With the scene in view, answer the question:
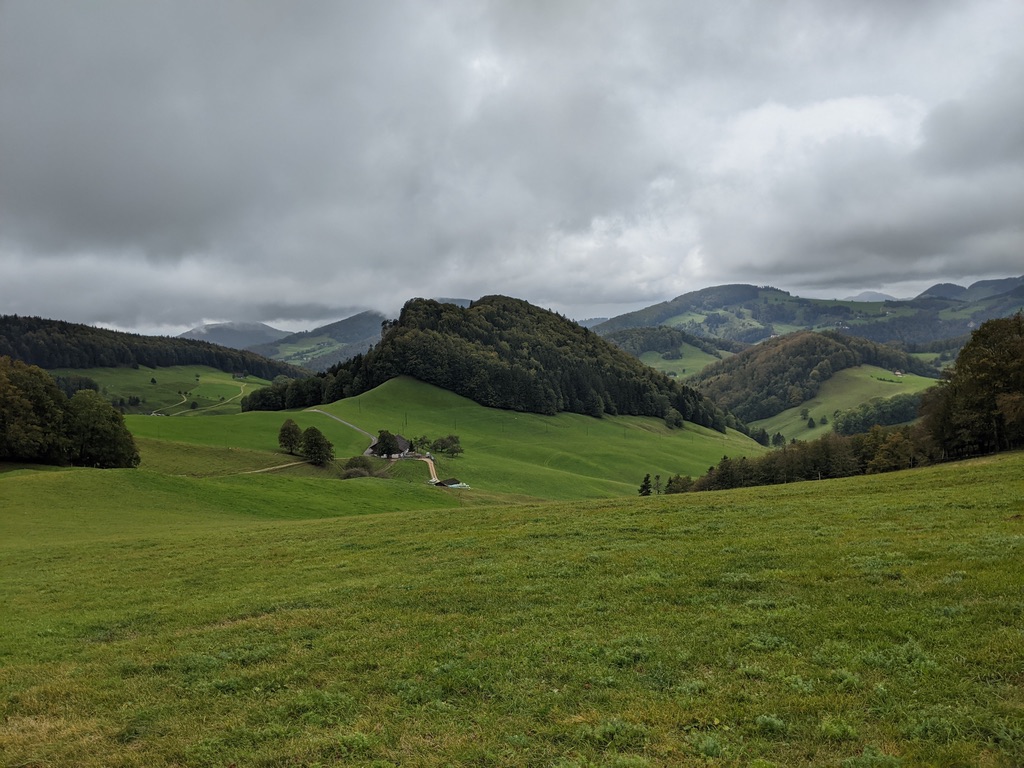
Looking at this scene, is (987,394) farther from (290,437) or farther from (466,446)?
(466,446)

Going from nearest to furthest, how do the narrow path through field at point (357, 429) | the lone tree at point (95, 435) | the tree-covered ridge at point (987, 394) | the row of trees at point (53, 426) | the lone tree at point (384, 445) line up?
the tree-covered ridge at point (987, 394) < the row of trees at point (53, 426) < the lone tree at point (95, 435) < the lone tree at point (384, 445) < the narrow path through field at point (357, 429)

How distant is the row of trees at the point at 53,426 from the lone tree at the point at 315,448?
27.3 metres

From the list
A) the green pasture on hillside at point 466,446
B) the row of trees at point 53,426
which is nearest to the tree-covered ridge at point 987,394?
the green pasture on hillside at point 466,446

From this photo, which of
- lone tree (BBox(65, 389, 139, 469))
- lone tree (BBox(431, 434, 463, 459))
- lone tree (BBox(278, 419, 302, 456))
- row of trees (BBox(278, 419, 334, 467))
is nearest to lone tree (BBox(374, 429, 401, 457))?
lone tree (BBox(431, 434, 463, 459))

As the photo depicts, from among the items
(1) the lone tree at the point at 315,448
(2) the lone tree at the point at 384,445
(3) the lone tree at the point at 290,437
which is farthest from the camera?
(2) the lone tree at the point at 384,445

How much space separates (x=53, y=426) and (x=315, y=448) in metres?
38.2

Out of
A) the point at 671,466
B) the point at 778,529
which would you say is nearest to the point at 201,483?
the point at 778,529

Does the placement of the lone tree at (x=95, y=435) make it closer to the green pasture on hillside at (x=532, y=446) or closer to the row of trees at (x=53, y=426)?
the row of trees at (x=53, y=426)

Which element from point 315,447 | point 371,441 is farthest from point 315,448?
point 371,441

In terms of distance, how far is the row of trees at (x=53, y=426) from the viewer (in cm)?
6681

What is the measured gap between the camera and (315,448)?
328ft

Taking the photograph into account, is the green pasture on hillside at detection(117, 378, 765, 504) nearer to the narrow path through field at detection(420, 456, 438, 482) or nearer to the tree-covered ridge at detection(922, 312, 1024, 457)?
the narrow path through field at detection(420, 456, 438, 482)

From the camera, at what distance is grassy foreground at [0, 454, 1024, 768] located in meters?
8.94

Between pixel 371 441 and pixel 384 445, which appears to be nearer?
pixel 384 445
